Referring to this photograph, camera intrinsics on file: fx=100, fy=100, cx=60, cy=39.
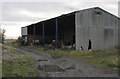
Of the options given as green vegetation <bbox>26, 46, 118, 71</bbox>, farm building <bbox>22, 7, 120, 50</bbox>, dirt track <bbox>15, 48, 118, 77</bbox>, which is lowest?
dirt track <bbox>15, 48, 118, 77</bbox>

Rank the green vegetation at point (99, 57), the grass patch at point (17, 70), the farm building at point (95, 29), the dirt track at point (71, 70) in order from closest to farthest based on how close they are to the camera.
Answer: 1. the grass patch at point (17, 70)
2. the dirt track at point (71, 70)
3. the green vegetation at point (99, 57)
4. the farm building at point (95, 29)

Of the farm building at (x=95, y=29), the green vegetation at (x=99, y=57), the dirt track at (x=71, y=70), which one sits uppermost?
the farm building at (x=95, y=29)

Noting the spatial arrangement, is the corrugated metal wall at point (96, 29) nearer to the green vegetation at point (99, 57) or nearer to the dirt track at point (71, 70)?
the green vegetation at point (99, 57)

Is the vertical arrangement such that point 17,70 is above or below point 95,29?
below

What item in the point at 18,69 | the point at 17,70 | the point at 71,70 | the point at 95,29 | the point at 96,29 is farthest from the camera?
the point at 96,29

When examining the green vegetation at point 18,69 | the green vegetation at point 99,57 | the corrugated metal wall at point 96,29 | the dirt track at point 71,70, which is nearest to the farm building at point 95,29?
the corrugated metal wall at point 96,29

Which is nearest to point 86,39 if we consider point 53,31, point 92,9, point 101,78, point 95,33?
point 95,33

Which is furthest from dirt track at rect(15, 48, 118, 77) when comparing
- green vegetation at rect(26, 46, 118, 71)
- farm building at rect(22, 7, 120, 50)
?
farm building at rect(22, 7, 120, 50)

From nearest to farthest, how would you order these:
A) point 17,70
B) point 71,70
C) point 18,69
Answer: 1. point 17,70
2. point 18,69
3. point 71,70

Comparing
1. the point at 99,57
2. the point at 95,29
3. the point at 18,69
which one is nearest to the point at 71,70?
the point at 18,69

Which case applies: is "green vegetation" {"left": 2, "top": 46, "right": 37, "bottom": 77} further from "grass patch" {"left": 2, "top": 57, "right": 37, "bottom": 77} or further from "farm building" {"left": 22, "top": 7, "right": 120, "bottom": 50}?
"farm building" {"left": 22, "top": 7, "right": 120, "bottom": 50}

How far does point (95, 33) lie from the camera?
14.9m

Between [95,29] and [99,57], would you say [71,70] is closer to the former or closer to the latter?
[99,57]

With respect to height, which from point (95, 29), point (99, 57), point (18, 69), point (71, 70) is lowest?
point (71, 70)
